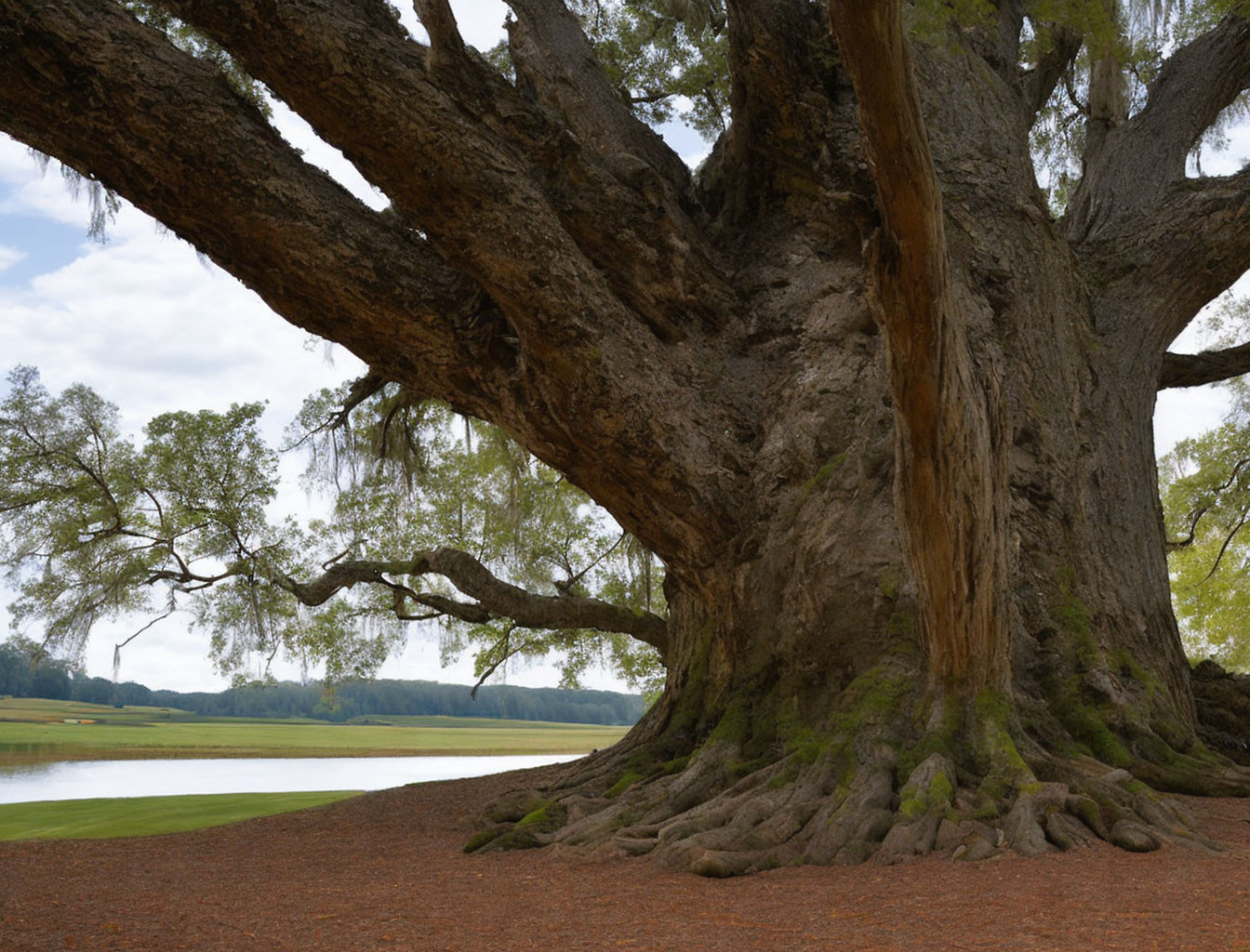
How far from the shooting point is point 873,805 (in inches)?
173

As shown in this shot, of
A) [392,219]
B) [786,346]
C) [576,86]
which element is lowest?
[786,346]

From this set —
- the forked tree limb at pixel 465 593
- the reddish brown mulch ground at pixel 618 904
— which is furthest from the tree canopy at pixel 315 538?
the reddish brown mulch ground at pixel 618 904

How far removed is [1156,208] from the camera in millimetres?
7832

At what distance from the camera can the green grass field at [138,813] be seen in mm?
6801

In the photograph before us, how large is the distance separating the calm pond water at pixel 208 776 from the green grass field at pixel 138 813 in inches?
28.5

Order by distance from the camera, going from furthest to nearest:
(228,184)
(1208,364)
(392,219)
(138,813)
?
(1208,364) → (138,813) → (392,219) → (228,184)

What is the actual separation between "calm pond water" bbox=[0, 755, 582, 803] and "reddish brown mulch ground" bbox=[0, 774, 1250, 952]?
533cm

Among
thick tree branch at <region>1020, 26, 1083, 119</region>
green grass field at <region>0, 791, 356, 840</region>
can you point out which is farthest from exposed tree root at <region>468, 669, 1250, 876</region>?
thick tree branch at <region>1020, 26, 1083, 119</region>

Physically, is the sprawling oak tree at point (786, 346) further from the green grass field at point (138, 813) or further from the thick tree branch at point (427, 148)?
the green grass field at point (138, 813)

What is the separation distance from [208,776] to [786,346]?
37.0 ft

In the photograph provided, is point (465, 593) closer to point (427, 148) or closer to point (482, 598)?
point (482, 598)

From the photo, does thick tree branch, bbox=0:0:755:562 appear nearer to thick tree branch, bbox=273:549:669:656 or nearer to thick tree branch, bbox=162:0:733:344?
thick tree branch, bbox=162:0:733:344

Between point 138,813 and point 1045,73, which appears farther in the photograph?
point 1045,73

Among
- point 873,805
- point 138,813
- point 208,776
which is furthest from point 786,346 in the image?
point 208,776
